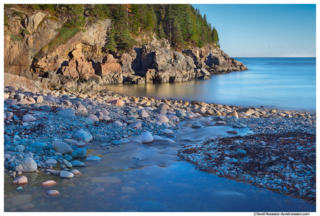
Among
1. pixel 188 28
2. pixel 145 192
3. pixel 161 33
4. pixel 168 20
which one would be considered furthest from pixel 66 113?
pixel 188 28

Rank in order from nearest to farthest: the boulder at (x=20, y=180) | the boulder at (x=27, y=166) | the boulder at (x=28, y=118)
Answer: the boulder at (x=20, y=180), the boulder at (x=27, y=166), the boulder at (x=28, y=118)

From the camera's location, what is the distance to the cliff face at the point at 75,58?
65.5ft

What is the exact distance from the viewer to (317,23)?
14.5 feet

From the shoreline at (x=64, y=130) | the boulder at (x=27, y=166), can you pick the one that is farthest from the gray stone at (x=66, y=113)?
the boulder at (x=27, y=166)

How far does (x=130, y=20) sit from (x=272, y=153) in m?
40.5

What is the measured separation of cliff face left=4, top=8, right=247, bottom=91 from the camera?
65.5 feet

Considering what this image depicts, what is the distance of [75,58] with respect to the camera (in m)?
27.5

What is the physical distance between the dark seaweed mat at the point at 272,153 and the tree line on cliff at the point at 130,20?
23975mm

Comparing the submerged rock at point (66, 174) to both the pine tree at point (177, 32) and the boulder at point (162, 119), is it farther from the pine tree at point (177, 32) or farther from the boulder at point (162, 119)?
the pine tree at point (177, 32)

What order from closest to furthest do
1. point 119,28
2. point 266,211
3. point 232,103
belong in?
point 266,211, point 232,103, point 119,28

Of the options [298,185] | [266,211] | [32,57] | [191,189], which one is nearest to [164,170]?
[191,189]

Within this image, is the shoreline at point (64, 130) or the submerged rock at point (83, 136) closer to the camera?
the shoreline at point (64, 130)

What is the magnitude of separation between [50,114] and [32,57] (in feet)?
63.3

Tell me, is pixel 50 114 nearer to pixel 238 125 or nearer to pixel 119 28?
pixel 238 125
